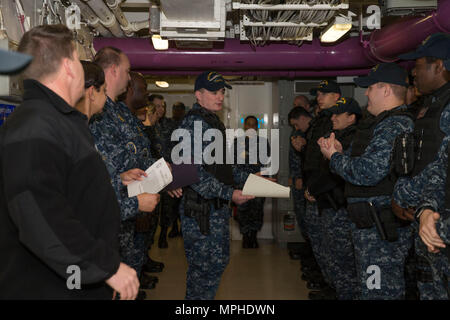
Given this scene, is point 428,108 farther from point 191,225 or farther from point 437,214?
point 191,225

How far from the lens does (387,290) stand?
7.30 feet

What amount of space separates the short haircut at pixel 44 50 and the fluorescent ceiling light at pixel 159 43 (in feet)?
7.71

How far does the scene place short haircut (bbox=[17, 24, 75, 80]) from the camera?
1.20 m

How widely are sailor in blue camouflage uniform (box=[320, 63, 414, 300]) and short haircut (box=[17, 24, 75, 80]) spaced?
5.60 feet

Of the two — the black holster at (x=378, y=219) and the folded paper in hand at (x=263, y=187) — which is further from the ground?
the folded paper in hand at (x=263, y=187)

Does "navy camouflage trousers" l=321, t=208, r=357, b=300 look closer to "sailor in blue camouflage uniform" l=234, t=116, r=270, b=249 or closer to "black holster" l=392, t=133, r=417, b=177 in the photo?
"black holster" l=392, t=133, r=417, b=177

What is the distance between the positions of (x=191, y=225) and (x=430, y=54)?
5.81 ft

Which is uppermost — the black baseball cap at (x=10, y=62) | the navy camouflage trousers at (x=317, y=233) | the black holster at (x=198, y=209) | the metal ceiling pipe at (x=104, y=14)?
the metal ceiling pipe at (x=104, y=14)

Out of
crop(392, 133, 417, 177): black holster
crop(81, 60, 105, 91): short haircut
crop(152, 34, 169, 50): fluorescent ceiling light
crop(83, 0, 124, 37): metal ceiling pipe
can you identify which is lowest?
crop(392, 133, 417, 177): black holster

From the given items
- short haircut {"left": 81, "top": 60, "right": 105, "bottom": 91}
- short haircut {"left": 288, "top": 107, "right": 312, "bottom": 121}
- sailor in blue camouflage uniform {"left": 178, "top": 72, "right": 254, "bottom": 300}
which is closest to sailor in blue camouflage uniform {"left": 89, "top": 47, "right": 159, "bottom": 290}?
short haircut {"left": 81, "top": 60, "right": 105, "bottom": 91}

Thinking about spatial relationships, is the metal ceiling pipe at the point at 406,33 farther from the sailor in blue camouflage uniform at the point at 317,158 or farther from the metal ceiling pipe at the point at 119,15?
the metal ceiling pipe at the point at 119,15

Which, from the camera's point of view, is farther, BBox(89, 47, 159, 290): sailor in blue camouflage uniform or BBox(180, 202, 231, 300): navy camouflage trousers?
BBox(180, 202, 231, 300): navy camouflage trousers

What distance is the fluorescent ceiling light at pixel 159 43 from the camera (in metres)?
3.50

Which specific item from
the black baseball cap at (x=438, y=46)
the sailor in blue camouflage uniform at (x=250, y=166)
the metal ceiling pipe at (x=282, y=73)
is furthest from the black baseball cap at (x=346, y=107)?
the sailor in blue camouflage uniform at (x=250, y=166)
